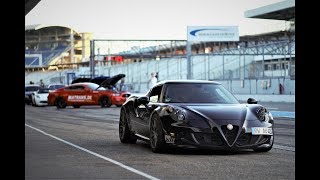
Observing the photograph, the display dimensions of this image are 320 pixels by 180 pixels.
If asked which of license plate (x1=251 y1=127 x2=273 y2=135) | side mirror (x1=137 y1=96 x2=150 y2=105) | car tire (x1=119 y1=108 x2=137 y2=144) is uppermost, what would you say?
side mirror (x1=137 y1=96 x2=150 y2=105)

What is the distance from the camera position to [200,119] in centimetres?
997

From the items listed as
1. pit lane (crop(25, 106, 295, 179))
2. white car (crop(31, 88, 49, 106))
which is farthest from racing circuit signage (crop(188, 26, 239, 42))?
pit lane (crop(25, 106, 295, 179))

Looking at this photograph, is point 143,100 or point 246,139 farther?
point 143,100

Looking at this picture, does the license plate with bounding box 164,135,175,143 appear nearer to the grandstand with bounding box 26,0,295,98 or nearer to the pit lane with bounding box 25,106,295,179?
the pit lane with bounding box 25,106,295,179

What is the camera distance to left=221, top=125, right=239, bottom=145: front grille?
32.3 feet

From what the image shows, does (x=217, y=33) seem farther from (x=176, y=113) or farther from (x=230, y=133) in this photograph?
(x=230, y=133)

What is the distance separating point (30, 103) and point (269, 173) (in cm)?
3685

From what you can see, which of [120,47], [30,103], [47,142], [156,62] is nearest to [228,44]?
[156,62]

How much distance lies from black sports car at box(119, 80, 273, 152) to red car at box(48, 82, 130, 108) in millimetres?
21652

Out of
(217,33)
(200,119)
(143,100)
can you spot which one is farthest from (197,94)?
(217,33)

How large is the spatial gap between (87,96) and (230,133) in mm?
23879

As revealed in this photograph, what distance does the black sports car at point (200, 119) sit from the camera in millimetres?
9875

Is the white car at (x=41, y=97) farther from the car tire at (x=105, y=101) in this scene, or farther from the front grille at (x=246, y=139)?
the front grille at (x=246, y=139)
